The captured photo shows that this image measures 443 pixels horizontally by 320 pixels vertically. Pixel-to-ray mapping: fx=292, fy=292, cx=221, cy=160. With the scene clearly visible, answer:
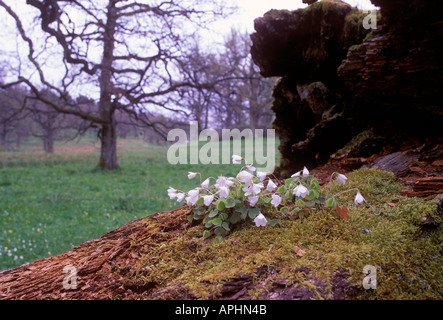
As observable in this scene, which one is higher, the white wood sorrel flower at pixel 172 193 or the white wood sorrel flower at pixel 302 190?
the white wood sorrel flower at pixel 302 190

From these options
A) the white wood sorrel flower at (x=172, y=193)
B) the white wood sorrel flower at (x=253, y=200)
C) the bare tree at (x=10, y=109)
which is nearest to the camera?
the white wood sorrel flower at (x=253, y=200)

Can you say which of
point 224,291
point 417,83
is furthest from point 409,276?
point 417,83

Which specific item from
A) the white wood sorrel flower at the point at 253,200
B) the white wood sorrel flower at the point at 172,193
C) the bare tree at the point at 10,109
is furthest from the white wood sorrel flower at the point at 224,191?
the bare tree at the point at 10,109

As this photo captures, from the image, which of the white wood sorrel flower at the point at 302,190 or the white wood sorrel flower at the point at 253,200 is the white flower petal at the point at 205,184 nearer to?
the white wood sorrel flower at the point at 253,200

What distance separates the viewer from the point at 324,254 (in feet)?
5.32

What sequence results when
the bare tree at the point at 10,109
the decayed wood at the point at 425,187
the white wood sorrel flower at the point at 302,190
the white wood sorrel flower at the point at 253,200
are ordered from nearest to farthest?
the white wood sorrel flower at the point at 302,190, the white wood sorrel flower at the point at 253,200, the decayed wood at the point at 425,187, the bare tree at the point at 10,109

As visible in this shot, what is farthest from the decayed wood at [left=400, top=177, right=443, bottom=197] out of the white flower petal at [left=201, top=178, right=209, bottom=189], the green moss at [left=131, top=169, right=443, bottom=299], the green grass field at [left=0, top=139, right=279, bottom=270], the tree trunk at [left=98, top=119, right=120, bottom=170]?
the tree trunk at [left=98, top=119, right=120, bottom=170]

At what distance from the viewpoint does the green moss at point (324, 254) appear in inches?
→ 57.0

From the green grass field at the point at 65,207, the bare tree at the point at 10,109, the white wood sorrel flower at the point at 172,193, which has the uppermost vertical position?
the bare tree at the point at 10,109

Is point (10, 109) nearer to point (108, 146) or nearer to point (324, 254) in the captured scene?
point (108, 146)

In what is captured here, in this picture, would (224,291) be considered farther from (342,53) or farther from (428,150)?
(342,53)

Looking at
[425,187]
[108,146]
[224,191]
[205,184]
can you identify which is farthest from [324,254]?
[108,146]

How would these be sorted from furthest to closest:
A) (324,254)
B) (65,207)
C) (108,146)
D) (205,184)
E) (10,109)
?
(108,146)
(10,109)
(65,207)
(205,184)
(324,254)

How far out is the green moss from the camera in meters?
1.45
